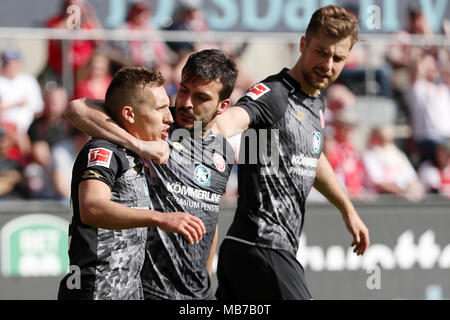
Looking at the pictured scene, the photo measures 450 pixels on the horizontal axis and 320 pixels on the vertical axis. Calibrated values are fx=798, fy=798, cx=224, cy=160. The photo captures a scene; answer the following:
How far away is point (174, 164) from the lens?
183 inches

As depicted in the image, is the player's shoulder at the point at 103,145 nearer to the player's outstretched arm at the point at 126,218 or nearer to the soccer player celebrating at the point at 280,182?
the player's outstretched arm at the point at 126,218

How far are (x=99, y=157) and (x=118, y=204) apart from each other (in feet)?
1.01

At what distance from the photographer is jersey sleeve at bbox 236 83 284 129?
5.07 metres

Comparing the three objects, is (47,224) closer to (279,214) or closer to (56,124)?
(56,124)

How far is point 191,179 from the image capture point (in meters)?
4.68

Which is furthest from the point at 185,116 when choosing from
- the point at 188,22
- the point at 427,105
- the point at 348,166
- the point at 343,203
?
the point at 427,105

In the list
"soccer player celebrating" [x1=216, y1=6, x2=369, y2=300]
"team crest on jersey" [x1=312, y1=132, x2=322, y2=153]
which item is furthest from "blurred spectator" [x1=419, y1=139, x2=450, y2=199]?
"soccer player celebrating" [x1=216, y1=6, x2=369, y2=300]

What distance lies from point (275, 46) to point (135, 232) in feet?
17.5

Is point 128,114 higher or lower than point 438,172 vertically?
lower

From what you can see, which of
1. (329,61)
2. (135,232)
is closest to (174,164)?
(135,232)

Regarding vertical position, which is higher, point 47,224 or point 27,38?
point 27,38

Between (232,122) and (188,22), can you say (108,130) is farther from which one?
(188,22)

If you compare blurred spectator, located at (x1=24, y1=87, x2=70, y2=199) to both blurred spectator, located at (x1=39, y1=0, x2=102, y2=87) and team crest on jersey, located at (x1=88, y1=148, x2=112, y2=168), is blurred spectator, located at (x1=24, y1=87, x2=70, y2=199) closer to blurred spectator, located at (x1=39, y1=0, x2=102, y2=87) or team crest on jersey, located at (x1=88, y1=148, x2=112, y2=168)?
blurred spectator, located at (x1=39, y1=0, x2=102, y2=87)
